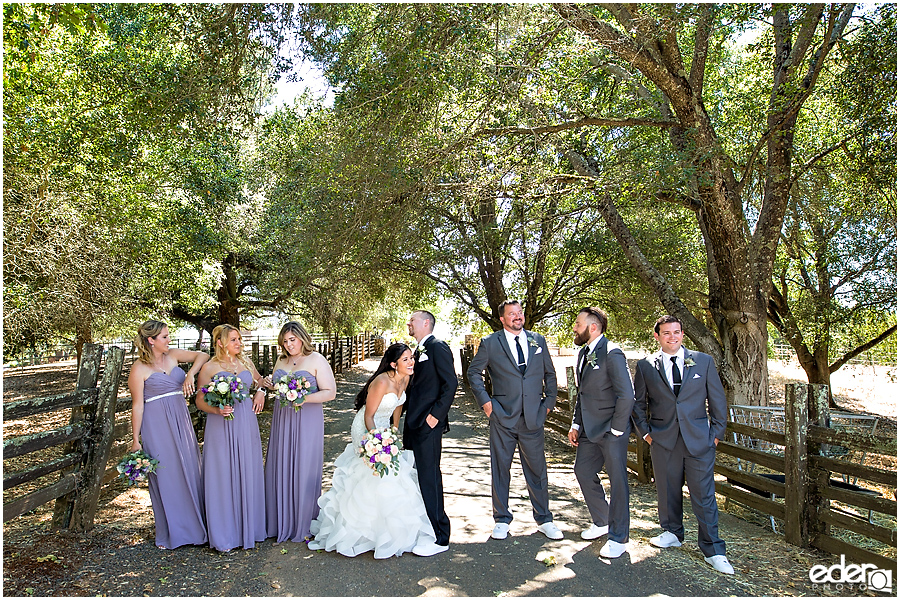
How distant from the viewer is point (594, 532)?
5480 millimetres

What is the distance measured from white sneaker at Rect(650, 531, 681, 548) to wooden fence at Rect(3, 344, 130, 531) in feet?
16.6

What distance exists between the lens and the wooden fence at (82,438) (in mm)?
5270

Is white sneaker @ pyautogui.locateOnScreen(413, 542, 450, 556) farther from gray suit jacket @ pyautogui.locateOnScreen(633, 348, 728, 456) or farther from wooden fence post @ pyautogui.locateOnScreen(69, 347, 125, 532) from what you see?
wooden fence post @ pyautogui.locateOnScreen(69, 347, 125, 532)

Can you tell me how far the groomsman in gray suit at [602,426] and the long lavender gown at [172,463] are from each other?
3458mm

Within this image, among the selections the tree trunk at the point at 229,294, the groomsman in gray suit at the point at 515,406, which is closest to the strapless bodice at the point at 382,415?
the groomsman in gray suit at the point at 515,406

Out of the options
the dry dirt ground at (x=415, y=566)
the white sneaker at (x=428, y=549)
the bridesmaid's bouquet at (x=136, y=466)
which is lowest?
the dry dirt ground at (x=415, y=566)

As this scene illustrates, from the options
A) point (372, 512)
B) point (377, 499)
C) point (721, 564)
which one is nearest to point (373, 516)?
point (372, 512)

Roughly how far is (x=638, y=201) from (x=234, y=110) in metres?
6.79

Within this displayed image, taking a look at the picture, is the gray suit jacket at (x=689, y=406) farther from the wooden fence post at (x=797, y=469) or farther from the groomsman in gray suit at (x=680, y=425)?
the wooden fence post at (x=797, y=469)

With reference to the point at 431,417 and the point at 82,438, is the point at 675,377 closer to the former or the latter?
the point at 431,417

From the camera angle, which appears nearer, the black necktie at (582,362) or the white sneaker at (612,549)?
the white sneaker at (612,549)

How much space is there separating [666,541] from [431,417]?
7.61 ft

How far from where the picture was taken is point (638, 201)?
1000 cm

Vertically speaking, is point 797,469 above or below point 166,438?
below
